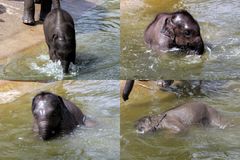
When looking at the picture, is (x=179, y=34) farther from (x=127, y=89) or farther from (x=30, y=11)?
(x=30, y=11)

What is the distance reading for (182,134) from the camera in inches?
259

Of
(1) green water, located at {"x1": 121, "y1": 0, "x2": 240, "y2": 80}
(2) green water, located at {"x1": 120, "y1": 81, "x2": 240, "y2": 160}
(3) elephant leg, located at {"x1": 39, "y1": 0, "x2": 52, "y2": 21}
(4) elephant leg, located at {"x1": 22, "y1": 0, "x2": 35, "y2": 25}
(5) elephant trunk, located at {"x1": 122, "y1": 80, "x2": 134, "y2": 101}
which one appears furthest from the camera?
(3) elephant leg, located at {"x1": 39, "y1": 0, "x2": 52, "y2": 21}

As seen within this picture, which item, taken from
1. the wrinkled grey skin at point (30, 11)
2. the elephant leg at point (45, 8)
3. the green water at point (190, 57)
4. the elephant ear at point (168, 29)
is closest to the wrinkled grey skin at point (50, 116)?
the green water at point (190, 57)

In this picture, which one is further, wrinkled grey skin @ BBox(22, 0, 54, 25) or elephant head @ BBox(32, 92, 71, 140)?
wrinkled grey skin @ BBox(22, 0, 54, 25)

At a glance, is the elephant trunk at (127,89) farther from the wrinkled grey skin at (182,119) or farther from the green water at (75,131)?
the wrinkled grey skin at (182,119)

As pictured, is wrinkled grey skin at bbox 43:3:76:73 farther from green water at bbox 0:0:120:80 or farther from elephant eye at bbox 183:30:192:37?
elephant eye at bbox 183:30:192:37

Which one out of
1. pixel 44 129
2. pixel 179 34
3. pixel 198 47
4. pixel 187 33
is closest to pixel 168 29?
pixel 179 34

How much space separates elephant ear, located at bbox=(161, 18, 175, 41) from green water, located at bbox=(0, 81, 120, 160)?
A: 3.79 feet

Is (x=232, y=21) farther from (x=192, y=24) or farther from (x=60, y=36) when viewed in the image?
(x=60, y=36)

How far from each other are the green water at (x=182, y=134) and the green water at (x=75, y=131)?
0.16m

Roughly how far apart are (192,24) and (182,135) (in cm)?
238

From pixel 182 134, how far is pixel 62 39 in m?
1.95

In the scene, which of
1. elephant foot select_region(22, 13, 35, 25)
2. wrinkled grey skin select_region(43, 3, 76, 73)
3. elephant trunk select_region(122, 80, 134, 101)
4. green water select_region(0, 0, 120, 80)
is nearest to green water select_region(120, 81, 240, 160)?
elephant trunk select_region(122, 80, 134, 101)

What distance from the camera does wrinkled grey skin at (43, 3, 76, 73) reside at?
7480 mm
